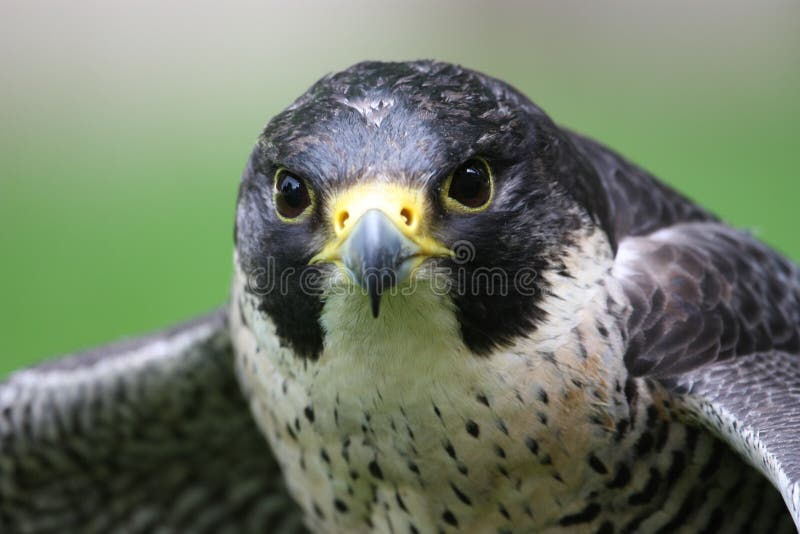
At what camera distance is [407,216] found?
12.0 feet

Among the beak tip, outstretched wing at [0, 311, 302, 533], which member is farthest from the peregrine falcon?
outstretched wing at [0, 311, 302, 533]

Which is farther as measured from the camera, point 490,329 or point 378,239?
point 490,329

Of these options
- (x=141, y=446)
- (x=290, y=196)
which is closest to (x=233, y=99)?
(x=141, y=446)

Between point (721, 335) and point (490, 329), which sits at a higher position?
point (490, 329)

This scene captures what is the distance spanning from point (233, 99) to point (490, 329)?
13171 millimetres

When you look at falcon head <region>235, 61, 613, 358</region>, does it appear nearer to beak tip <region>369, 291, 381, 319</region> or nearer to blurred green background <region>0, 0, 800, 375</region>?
beak tip <region>369, 291, 381, 319</region>

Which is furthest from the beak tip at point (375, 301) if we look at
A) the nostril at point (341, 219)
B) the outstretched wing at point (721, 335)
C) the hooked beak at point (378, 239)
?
the outstretched wing at point (721, 335)

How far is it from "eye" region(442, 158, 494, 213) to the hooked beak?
126 mm

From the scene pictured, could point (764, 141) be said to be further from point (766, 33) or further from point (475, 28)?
point (475, 28)

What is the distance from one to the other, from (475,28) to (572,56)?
133cm

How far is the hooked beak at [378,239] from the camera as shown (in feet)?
11.6

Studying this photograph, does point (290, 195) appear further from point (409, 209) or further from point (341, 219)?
point (409, 209)

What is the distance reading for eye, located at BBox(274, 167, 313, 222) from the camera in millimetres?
3885

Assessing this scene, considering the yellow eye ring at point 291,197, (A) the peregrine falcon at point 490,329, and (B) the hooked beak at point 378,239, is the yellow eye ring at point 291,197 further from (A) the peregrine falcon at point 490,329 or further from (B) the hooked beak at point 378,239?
(B) the hooked beak at point 378,239
